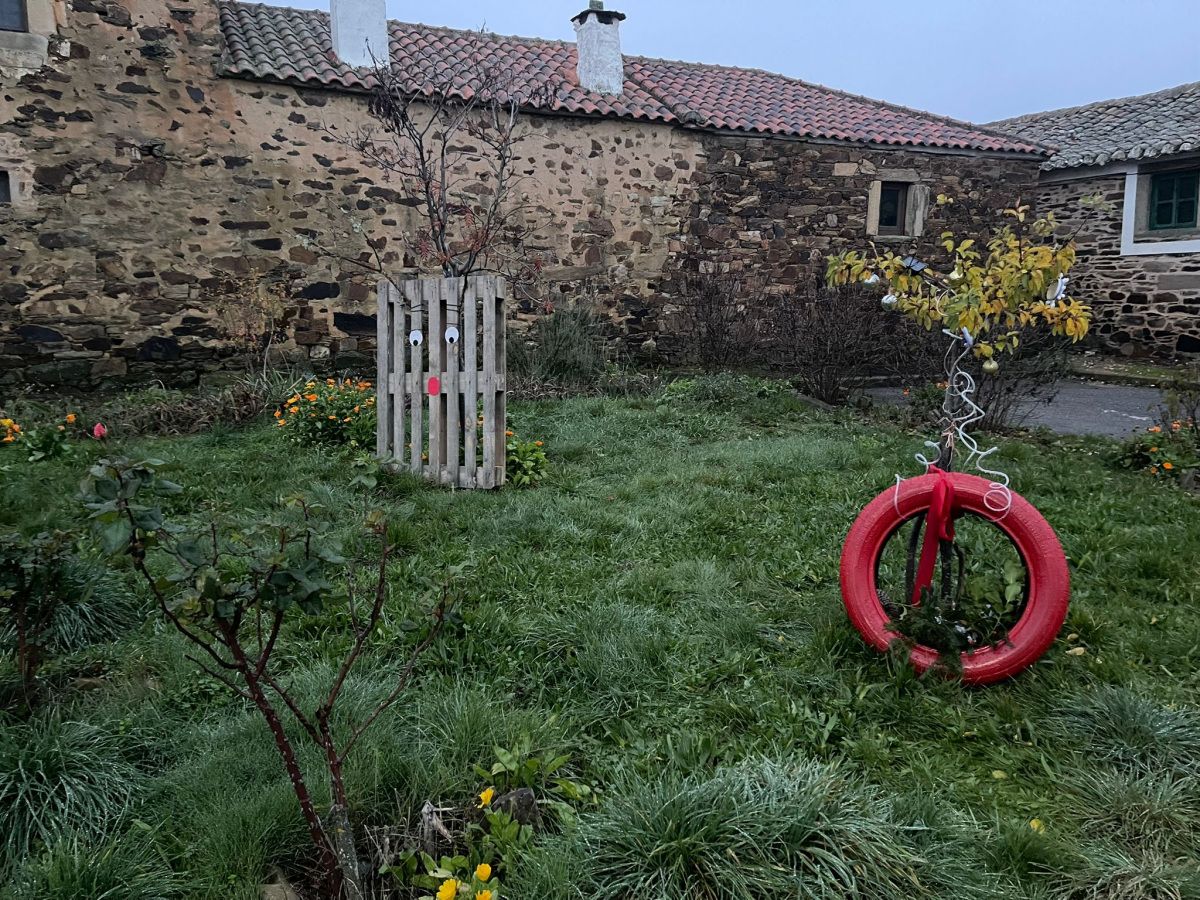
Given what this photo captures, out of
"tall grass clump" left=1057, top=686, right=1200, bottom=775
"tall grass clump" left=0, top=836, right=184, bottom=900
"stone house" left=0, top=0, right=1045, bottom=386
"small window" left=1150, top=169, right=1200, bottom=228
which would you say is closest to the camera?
"tall grass clump" left=0, top=836, right=184, bottom=900

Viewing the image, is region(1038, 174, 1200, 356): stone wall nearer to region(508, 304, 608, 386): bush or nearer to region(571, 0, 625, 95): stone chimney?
region(571, 0, 625, 95): stone chimney

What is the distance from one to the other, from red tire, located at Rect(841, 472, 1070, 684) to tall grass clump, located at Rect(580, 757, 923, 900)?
3.07 ft

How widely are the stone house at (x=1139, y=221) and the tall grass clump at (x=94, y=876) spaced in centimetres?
1466

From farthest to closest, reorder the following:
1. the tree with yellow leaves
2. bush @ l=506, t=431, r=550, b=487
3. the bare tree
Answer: the bare tree < bush @ l=506, t=431, r=550, b=487 < the tree with yellow leaves

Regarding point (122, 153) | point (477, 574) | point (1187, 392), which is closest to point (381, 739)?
point (477, 574)

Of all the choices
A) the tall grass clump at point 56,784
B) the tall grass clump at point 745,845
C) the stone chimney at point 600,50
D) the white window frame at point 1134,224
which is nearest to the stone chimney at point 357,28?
the stone chimney at point 600,50

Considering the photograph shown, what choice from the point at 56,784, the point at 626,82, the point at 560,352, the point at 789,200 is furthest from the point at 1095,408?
the point at 56,784

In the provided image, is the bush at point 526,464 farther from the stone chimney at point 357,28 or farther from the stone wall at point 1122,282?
the stone wall at point 1122,282

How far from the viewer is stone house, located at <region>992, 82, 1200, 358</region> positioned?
13281mm

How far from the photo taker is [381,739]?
7.51 ft

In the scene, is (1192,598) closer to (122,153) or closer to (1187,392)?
(1187,392)

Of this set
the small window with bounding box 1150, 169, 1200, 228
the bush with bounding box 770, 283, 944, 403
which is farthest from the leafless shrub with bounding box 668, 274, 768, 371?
the small window with bounding box 1150, 169, 1200, 228

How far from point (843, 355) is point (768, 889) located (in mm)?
7540

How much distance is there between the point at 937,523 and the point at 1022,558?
0.30m
